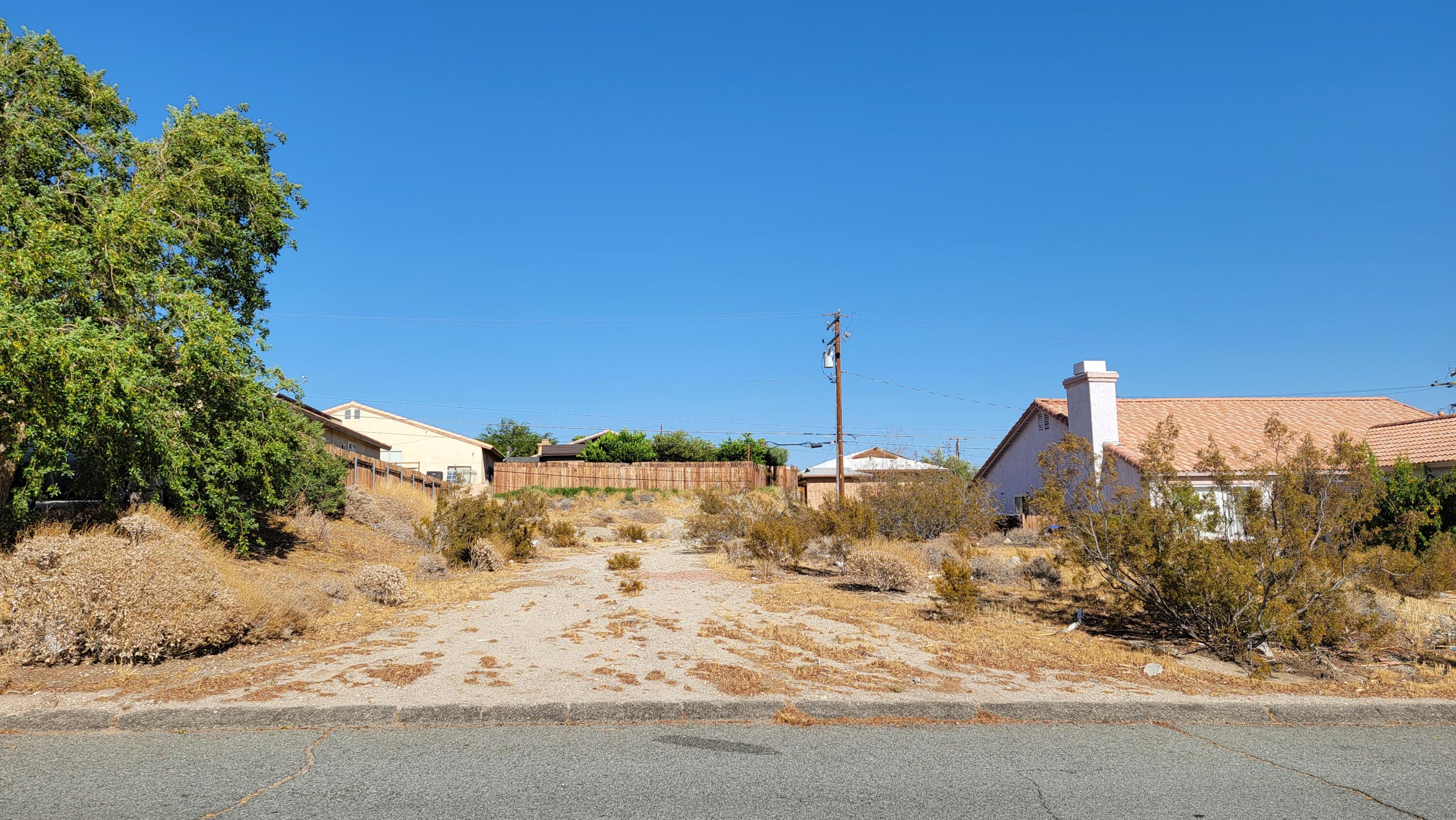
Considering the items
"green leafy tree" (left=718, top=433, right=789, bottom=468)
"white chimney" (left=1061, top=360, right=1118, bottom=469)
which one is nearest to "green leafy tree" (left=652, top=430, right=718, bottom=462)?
"green leafy tree" (left=718, top=433, right=789, bottom=468)

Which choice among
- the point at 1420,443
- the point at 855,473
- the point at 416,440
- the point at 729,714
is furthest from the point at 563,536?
the point at 416,440

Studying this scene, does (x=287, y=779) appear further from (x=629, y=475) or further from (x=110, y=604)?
(x=629, y=475)

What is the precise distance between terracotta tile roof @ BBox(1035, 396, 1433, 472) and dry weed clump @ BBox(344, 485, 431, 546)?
742 inches

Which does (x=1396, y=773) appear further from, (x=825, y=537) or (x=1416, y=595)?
(x=825, y=537)

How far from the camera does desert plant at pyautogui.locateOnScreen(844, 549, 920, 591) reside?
12.6 m

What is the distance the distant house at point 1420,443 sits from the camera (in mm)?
18281

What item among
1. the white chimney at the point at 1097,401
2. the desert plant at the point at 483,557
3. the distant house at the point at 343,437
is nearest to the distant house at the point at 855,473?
the white chimney at the point at 1097,401

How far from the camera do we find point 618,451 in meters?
65.8

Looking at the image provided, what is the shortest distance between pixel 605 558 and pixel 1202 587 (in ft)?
46.4

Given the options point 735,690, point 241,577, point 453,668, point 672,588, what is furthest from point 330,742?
point 672,588

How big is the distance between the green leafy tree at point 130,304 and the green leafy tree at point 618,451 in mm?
48562

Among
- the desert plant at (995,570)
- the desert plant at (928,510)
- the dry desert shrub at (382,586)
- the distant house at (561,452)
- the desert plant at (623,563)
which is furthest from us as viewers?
the distant house at (561,452)

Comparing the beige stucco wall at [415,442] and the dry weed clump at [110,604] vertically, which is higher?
the beige stucco wall at [415,442]

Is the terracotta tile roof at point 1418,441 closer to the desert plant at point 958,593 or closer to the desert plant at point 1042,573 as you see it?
the desert plant at point 1042,573
